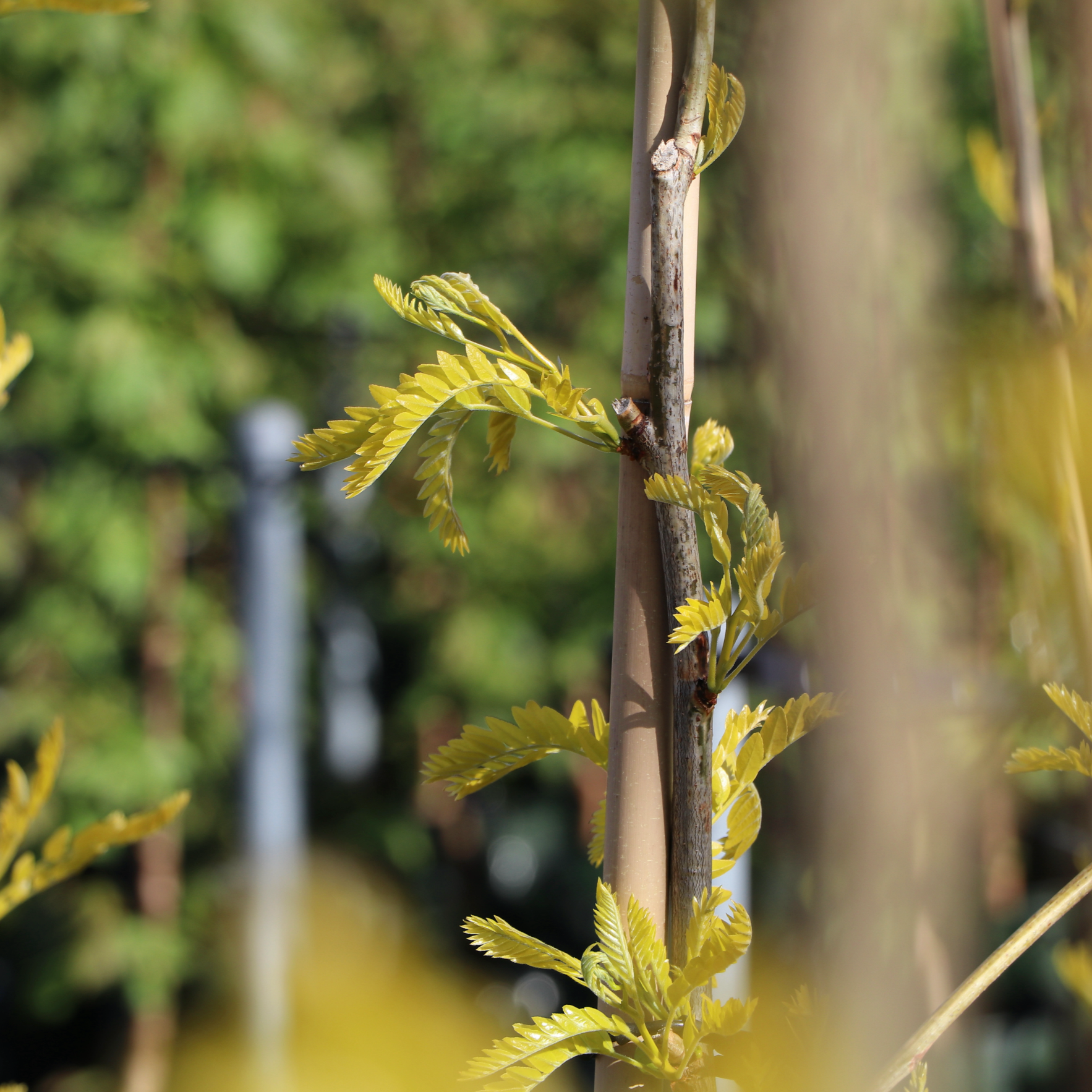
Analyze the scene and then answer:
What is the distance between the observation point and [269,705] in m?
1.56

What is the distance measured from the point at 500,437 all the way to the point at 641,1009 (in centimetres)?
14

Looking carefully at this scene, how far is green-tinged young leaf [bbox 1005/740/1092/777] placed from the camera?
0.25 meters

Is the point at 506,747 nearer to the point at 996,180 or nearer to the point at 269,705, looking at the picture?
the point at 996,180

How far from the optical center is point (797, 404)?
0.73 ft

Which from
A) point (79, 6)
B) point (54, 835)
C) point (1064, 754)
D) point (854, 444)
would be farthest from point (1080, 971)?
point (79, 6)

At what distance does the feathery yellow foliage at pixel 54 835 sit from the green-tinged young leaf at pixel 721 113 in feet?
0.74

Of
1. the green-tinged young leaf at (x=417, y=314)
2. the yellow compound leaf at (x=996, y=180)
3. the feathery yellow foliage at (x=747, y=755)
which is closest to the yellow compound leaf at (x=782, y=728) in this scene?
the feathery yellow foliage at (x=747, y=755)

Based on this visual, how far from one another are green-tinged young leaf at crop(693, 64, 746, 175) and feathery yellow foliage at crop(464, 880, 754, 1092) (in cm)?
16

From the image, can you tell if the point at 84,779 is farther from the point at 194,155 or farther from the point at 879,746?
the point at 879,746

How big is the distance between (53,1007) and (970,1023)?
1.63m

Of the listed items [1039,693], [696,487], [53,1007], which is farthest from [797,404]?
[53,1007]

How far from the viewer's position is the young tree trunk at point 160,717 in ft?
5.40

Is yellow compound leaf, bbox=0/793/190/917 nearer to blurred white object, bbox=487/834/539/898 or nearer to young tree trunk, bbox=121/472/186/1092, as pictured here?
young tree trunk, bbox=121/472/186/1092

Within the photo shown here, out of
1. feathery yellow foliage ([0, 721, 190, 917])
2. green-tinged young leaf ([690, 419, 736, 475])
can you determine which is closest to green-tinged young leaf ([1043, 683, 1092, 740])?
green-tinged young leaf ([690, 419, 736, 475])
